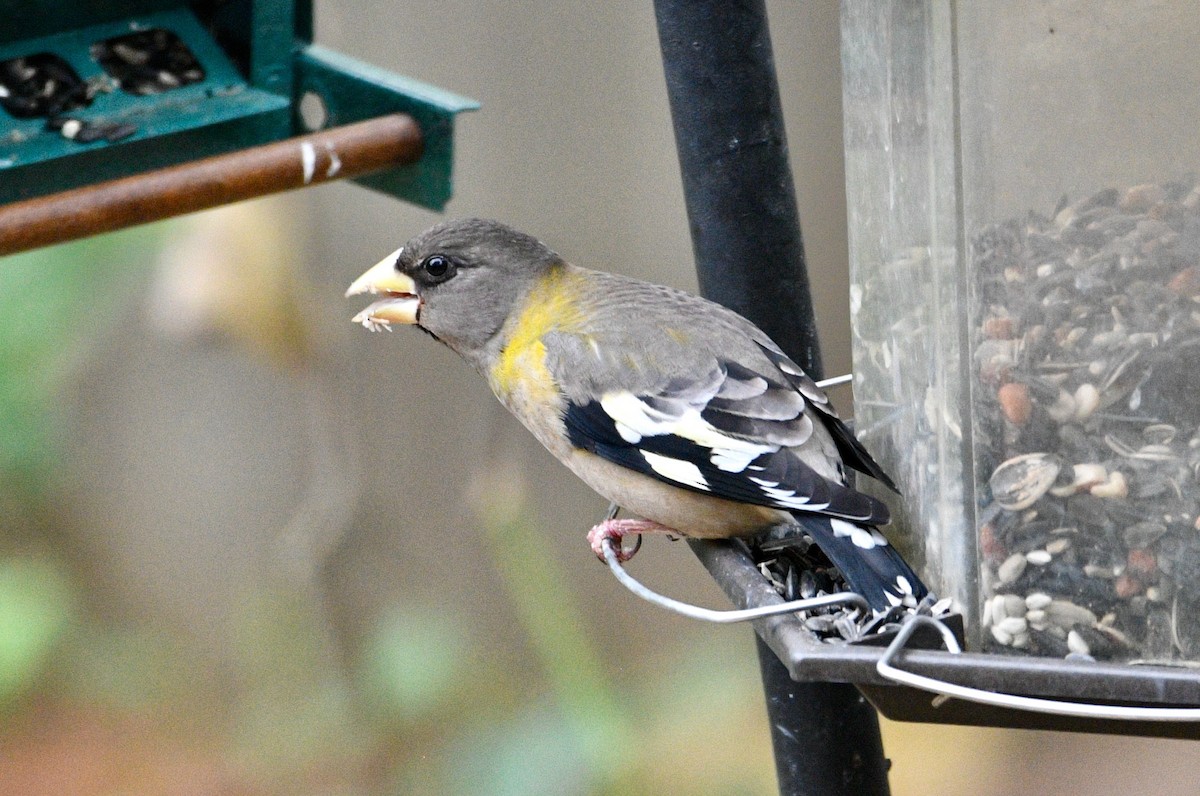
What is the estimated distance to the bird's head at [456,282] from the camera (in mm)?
2838

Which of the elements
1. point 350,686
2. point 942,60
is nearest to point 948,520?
point 942,60

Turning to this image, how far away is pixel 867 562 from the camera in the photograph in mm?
2076

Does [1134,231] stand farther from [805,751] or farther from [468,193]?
[468,193]

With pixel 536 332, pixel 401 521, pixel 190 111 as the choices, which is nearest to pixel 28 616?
pixel 401 521

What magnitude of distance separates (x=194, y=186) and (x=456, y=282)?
561 millimetres

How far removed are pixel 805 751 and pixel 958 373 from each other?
79 centimetres

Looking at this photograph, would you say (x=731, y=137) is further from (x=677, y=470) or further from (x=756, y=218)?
(x=677, y=470)

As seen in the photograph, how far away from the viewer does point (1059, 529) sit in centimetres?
194

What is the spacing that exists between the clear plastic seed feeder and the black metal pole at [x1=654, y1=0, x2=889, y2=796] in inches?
12.6

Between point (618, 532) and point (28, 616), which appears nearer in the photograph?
point (618, 532)

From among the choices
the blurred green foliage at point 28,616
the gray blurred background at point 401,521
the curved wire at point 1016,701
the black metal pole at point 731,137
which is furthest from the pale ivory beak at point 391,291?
the blurred green foliage at point 28,616

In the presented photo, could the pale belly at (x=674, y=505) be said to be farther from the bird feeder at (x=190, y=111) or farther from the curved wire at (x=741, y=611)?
the bird feeder at (x=190, y=111)

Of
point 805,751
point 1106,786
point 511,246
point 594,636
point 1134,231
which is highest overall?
point 1134,231

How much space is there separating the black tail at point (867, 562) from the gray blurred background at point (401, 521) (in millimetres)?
2299
